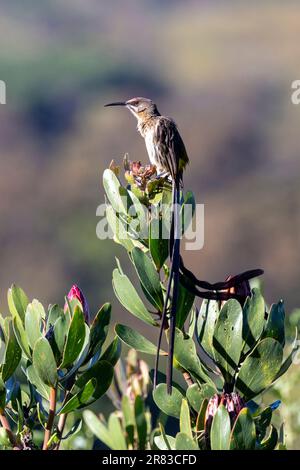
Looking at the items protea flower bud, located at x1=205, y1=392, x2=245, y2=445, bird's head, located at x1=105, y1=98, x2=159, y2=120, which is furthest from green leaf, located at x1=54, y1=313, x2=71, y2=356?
bird's head, located at x1=105, y1=98, x2=159, y2=120

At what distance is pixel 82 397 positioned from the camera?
1.68 m

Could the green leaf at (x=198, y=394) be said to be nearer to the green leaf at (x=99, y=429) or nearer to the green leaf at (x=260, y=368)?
the green leaf at (x=260, y=368)

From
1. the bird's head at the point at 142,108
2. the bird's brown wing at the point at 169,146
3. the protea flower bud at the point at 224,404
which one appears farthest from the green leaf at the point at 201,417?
Answer: the bird's head at the point at 142,108

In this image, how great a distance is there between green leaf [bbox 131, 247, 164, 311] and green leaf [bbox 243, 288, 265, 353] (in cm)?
17

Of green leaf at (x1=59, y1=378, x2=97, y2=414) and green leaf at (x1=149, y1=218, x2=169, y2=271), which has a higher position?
green leaf at (x1=149, y1=218, x2=169, y2=271)

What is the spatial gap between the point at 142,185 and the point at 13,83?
23342 millimetres

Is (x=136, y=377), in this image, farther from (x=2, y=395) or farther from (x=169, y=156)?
(x=169, y=156)

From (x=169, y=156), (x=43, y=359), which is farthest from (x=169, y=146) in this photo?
(x=43, y=359)

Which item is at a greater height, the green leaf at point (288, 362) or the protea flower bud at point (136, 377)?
the green leaf at point (288, 362)

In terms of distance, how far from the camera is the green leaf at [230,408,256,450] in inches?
58.9

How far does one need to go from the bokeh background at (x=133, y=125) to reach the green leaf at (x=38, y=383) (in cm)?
1022

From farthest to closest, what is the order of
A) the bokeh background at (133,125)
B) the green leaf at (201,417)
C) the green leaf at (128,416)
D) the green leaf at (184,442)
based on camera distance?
the bokeh background at (133,125), the green leaf at (128,416), the green leaf at (201,417), the green leaf at (184,442)

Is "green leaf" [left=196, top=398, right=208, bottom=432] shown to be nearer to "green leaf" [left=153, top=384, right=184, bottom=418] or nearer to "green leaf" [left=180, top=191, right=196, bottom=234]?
"green leaf" [left=153, top=384, right=184, bottom=418]

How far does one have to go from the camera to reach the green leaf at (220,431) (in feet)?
4.95
